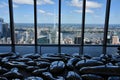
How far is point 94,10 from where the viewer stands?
17.4ft

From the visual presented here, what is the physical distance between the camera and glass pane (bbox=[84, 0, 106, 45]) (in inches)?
206

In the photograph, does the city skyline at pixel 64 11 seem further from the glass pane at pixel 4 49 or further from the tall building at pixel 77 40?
the glass pane at pixel 4 49

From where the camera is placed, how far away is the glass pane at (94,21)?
5227 mm

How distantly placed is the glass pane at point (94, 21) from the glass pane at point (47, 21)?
0.78 meters

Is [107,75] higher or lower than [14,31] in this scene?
lower

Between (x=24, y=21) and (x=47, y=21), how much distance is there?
578 mm

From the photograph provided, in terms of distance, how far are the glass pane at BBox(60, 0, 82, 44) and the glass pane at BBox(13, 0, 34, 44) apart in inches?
30.2

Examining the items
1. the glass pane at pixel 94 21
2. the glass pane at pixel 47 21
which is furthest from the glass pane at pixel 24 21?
the glass pane at pixel 94 21

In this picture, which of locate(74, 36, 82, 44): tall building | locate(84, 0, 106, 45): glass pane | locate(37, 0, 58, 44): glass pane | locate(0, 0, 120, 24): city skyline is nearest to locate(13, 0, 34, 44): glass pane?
locate(0, 0, 120, 24): city skyline

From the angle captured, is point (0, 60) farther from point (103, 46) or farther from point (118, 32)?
point (118, 32)

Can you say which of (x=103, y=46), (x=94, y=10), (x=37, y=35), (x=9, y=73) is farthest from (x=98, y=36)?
(x=9, y=73)

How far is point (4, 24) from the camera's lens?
17.4 feet

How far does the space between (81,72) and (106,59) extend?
0.71 metres

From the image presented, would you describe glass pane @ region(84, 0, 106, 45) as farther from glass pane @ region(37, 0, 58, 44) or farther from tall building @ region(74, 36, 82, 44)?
glass pane @ region(37, 0, 58, 44)
